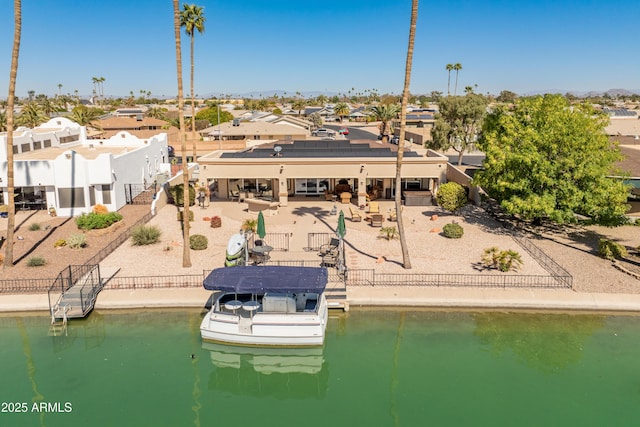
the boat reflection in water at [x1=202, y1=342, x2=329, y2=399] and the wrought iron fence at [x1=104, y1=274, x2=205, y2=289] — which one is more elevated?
the wrought iron fence at [x1=104, y1=274, x2=205, y2=289]

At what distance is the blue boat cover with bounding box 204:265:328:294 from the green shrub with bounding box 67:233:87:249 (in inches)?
485

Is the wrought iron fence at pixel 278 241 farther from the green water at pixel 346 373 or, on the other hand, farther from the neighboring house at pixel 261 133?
the neighboring house at pixel 261 133

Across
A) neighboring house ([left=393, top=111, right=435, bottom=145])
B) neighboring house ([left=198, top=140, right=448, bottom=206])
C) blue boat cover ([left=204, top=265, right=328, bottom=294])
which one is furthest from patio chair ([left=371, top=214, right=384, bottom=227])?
neighboring house ([left=393, top=111, right=435, bottom=145])

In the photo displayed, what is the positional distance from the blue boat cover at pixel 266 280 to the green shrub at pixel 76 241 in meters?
12.3

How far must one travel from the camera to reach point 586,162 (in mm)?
28031

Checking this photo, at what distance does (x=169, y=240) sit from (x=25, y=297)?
9314mm

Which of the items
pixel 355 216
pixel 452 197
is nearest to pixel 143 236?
pixel 355 216

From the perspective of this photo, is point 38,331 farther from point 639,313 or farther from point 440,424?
point 639,313

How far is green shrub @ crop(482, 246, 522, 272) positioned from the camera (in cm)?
2425

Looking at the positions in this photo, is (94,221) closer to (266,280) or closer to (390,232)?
(266,280)

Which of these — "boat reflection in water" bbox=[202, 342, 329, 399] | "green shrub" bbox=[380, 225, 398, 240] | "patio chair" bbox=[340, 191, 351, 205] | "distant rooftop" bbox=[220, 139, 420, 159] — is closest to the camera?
"boat reflection in water" bbox=[202, 342, 329, 399]

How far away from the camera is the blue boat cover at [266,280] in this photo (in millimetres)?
18734

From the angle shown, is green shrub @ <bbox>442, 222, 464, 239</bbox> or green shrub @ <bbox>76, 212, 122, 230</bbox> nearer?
green shrub @ <bbox>442, 222, 464, 239</bbox>

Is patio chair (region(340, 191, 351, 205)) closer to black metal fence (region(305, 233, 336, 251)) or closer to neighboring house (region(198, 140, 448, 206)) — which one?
neighboring house (region(198, 140, 448, 206))
